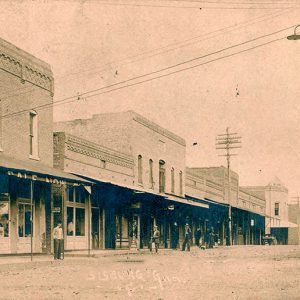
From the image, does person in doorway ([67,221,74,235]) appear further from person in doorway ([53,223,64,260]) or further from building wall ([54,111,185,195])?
building wall ([54,111,185,195])

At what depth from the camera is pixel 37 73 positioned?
27719mm

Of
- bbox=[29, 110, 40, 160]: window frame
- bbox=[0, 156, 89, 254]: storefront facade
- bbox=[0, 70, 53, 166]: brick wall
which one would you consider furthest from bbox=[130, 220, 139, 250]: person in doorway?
bbox=[29, 110, 40, 160]: window frame

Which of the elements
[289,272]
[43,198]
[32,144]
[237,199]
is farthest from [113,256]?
[237,199]

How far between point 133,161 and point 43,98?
9.94 m

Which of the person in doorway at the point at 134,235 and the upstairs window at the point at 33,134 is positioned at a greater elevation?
the upstairs window at the point at 33,134

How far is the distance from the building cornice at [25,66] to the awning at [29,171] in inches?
136

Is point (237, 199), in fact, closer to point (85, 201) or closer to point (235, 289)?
point (85, 201)

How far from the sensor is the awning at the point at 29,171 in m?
21.2

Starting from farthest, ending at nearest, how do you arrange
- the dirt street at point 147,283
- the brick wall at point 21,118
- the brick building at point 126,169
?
the brick building at point 126,169
the brick wall at point 21,118
the dirt street at point 147,283

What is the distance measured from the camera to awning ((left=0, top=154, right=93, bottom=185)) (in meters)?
21.2

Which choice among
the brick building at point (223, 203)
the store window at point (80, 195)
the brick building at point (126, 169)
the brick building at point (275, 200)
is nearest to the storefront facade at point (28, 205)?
the store window at point (80, 195)

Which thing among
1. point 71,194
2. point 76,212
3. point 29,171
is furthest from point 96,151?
point 29,171

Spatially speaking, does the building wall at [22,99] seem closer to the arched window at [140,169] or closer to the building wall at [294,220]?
the arched window at [140,169]

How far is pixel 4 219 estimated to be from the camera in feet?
80.1
